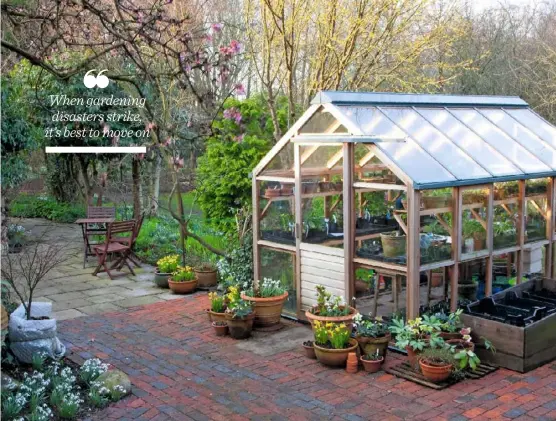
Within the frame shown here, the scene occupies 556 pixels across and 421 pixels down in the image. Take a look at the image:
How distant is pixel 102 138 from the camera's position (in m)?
14.8

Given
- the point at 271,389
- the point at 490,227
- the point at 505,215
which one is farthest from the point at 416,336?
the point at 505,215

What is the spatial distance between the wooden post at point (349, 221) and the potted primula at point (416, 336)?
0.98m

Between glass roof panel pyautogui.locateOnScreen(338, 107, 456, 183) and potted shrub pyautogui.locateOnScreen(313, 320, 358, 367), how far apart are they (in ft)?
5.89

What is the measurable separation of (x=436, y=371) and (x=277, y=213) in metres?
3.30

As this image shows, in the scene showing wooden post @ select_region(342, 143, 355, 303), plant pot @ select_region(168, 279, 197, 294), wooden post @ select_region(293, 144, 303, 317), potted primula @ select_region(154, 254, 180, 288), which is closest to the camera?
wooden post @ select_region(342, 143, 355, 303)

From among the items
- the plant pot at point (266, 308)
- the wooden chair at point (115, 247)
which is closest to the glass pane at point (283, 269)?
the plant pot at point (266, 308)

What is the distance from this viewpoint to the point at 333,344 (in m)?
6.60

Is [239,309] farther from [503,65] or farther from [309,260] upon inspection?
[503,65]

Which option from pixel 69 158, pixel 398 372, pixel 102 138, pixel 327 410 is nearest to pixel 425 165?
pixel 398 372

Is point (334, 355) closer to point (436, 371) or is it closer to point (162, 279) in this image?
point (436, 371)

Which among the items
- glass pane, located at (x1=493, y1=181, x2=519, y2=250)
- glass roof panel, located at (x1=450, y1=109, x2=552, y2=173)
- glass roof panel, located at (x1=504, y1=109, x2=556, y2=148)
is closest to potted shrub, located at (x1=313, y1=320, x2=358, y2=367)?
glass pane, located at (x1=493, y1=181, x2=519, y2=250)

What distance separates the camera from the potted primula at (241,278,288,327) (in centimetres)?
779

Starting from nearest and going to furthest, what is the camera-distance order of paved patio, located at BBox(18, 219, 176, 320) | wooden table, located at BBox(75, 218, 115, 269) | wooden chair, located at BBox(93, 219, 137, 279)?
paved patio, located at BBox(18, 219, 176, 320), wooden chair, located at BBox(93, 219, 137, 279), wooden table, located at BBox(75, 218, 115, 269)

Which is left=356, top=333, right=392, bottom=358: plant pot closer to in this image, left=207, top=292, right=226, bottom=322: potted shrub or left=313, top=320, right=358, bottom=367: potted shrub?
left=313, top=320, right=358, bottom=367: potted shrub
